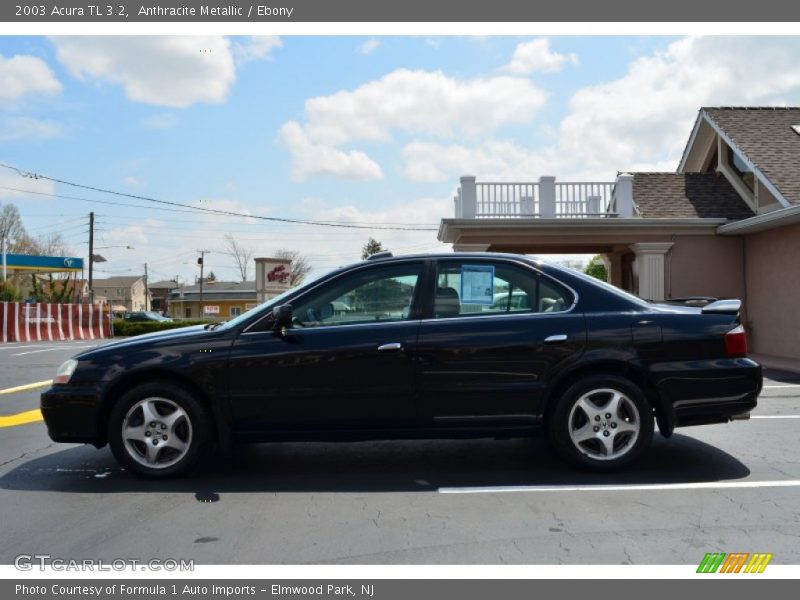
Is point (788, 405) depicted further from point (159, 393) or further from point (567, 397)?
point (159, 393)

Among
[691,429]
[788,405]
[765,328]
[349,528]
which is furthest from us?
[765,328]

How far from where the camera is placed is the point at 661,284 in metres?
15.9

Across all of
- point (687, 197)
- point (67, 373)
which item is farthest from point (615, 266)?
point (67, 373)

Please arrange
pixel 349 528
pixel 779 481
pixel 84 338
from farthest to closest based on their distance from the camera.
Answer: pixel 84 338
pixel 779 481
pixel 349 528

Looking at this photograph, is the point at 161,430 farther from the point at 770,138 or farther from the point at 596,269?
the point at 596,269

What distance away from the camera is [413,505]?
445 cm

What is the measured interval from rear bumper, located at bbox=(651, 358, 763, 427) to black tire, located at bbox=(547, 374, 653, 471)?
186 millimetres

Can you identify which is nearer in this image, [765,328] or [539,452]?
[539,452]

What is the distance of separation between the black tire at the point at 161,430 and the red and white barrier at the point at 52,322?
2673cm

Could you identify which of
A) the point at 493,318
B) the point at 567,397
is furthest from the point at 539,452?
the point at 493,318

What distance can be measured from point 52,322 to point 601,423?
3024 cm

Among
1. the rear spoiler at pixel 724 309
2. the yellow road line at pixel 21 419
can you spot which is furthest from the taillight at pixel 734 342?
the yellow road line at pixel 21 419

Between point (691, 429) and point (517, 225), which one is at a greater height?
point (517, 225)

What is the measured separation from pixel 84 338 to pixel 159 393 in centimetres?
2975
